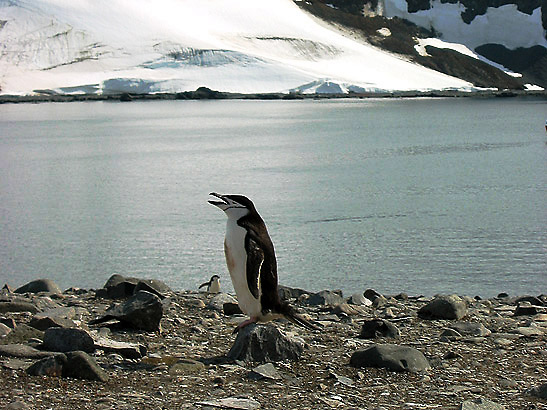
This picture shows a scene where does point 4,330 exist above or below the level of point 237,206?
below

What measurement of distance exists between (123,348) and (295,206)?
8.55 m

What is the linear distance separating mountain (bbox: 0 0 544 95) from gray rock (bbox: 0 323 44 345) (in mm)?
51396

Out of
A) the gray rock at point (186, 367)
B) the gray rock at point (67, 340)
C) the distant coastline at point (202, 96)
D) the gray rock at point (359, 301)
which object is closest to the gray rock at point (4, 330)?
the gray rock at point (67, 340)

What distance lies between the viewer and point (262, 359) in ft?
13.8

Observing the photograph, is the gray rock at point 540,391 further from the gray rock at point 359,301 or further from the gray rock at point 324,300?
the gray rock at point 359,301

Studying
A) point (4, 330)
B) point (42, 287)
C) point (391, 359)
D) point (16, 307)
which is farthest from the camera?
point (42, 287)

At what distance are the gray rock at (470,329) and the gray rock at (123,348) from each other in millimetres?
1771

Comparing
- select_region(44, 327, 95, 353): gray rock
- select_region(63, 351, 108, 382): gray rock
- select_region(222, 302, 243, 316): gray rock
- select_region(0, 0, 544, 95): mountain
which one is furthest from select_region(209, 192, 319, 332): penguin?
select_region(0, 0, 544, 95): mountain

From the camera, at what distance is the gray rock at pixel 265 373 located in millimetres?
3977

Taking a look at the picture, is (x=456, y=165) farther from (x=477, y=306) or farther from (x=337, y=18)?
(x=337, y=18)

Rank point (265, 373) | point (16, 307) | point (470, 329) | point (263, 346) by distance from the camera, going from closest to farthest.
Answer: point (265, 373) < point (263, 346) < point (470, 329) < point (16, 307)

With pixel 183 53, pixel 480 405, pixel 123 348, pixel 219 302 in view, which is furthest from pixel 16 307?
pixel 183 53

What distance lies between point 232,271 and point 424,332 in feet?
4.06

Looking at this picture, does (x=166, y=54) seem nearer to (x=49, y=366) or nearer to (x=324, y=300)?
(x=324, y=300)
